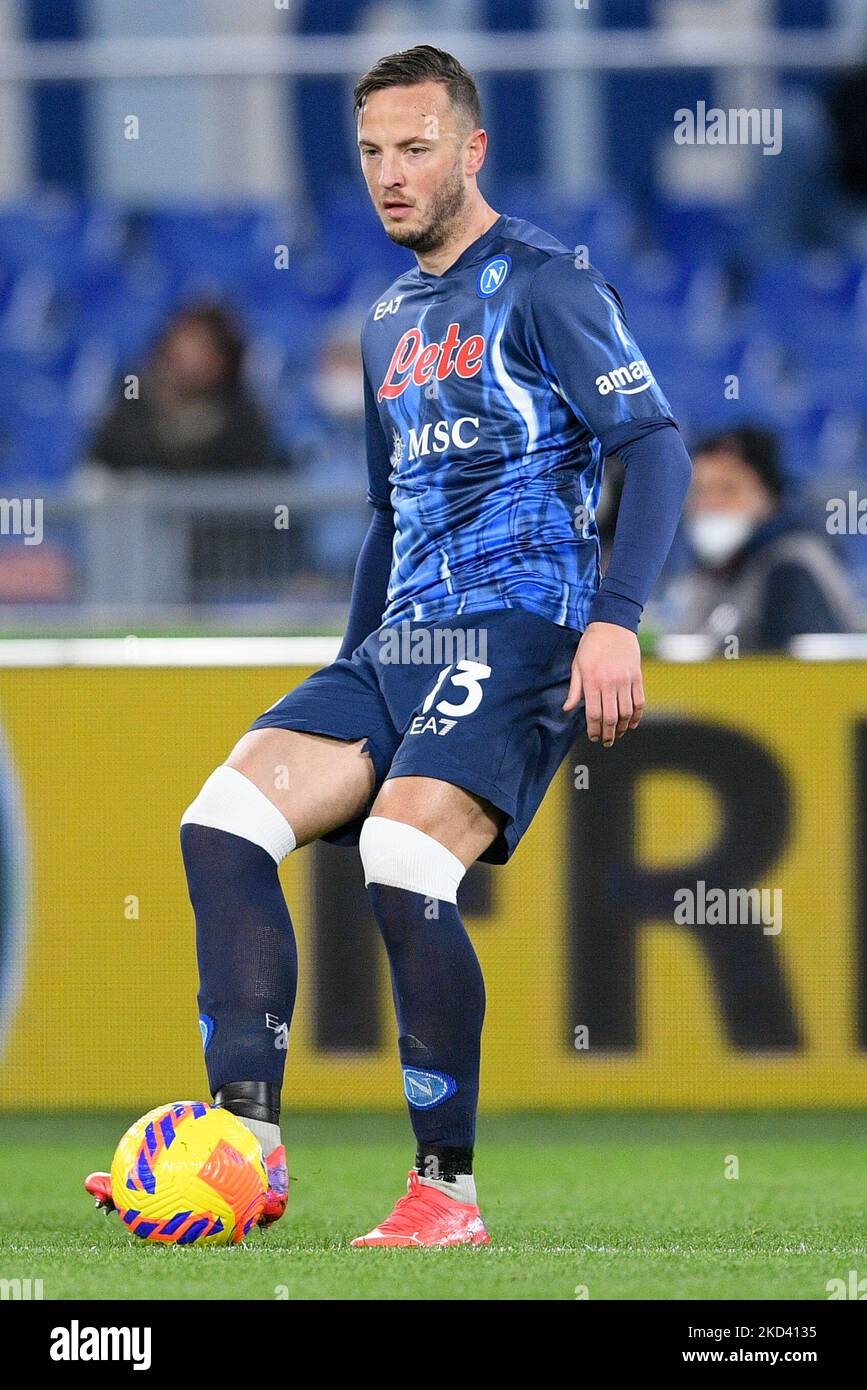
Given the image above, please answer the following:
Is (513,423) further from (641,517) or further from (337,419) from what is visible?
(337,419)

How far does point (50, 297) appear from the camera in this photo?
40.7 ft

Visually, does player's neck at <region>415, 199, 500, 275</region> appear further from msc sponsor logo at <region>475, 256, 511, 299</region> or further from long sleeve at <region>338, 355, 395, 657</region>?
long sleeve at <region>338, 355, 395, 657</region>

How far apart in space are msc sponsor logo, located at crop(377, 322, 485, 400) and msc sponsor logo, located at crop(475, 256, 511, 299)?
0.08 meters

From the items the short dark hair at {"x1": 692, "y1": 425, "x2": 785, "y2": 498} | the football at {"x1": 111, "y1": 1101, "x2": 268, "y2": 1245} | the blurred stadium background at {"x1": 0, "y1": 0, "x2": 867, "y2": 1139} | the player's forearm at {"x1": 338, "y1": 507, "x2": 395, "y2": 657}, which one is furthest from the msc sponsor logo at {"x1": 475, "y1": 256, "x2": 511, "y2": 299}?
the short dark hair at {"x1": 692, "y1": 425, "x2": 785, "y2": 498}

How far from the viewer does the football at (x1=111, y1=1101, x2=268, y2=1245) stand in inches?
132

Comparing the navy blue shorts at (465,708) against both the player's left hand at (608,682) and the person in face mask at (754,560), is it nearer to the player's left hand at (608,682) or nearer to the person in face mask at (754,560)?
the player's left hand at (608,682)

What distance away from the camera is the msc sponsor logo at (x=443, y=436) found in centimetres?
362

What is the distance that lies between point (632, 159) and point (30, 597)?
6819 millimetres

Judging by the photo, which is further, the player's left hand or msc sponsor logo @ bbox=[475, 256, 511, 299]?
msc sponsor logo @ bbox=[475, 256, 511, 299]

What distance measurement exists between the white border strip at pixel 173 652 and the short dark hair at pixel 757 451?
1.64 meters

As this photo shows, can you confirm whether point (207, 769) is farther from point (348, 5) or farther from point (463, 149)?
point (348, 5)

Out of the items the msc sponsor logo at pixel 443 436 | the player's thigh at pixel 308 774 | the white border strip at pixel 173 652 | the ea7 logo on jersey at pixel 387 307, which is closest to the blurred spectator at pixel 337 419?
the white border strip at pixel 173 652
